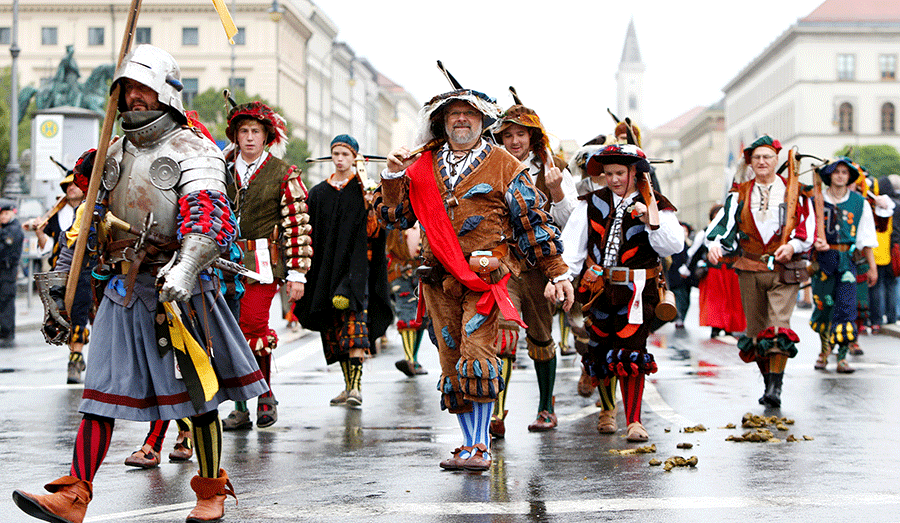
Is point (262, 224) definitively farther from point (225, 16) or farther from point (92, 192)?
point (92, 192)

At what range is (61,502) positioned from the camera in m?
4.88

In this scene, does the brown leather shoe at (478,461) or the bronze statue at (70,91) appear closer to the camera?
the brown leather shoe at (478,461)

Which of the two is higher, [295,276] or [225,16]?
[225,16]

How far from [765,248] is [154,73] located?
5743mm

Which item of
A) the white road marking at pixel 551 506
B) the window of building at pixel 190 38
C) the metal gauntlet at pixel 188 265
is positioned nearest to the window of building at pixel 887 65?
the window of building at pixel 190 38

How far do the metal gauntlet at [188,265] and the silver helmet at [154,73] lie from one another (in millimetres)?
659

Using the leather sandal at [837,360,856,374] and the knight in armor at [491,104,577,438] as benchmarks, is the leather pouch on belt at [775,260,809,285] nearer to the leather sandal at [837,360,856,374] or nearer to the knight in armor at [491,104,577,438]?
the knight in armor at [491,104,577,438]

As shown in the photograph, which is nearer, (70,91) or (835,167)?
(835,167)

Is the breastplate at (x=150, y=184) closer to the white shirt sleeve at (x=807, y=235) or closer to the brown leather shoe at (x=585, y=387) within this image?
the brown leather shoe at (x=585, y=387)

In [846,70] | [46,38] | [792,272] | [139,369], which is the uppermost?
[46,38]

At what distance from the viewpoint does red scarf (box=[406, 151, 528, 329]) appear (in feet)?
21.6

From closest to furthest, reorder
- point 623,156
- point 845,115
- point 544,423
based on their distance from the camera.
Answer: point 623,156 < point 544,423 < point 845,115

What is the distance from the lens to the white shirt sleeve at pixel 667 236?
766cm

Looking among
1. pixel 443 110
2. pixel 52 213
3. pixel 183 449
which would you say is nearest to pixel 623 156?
pixel 443 110
